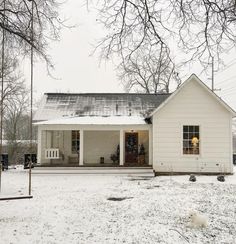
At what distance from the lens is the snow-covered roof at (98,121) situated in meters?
21.9

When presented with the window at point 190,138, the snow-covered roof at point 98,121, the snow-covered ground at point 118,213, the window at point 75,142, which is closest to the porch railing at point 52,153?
the snow-covered roof at point 98,121

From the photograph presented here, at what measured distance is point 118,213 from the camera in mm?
10922

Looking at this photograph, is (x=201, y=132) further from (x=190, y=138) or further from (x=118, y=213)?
(x=118, y=213)

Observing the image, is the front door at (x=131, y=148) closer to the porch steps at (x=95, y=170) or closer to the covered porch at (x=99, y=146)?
the covered porch at (x=99, y=146)

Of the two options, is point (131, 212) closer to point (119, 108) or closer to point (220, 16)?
point (220, 16)

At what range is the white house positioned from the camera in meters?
20.9

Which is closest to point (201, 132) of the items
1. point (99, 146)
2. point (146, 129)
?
point (146, 129)

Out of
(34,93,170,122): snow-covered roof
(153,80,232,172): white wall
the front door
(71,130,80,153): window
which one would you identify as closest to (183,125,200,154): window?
(153,80,232,172): white wall

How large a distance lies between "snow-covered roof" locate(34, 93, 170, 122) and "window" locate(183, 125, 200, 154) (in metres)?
3.46

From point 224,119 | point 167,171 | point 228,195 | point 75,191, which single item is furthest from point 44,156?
point 228,195

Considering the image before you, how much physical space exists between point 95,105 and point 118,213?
1435cm

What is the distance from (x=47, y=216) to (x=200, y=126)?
1237 centimetres

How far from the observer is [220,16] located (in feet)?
23.6

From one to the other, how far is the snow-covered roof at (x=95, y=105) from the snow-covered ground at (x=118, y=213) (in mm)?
7221
